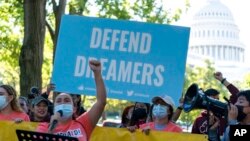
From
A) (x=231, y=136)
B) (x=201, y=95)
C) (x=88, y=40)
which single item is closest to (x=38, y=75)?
(x=88, y=40)

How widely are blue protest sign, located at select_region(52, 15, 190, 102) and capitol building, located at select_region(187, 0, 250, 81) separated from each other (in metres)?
112

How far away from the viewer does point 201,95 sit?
5.34 m

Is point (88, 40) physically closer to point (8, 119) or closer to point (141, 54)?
point (141, 54)

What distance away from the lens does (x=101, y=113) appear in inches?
232

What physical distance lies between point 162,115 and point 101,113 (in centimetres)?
100

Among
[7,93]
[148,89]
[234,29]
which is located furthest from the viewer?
[234,29]

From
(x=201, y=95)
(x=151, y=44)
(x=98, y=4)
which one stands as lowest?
(x=201, y=95)

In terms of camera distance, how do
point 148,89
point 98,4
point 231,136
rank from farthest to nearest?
point 98,4 < point 148,89 < point 231,136

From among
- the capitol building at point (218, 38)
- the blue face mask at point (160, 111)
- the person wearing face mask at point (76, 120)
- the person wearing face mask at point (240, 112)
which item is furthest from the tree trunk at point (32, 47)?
the capitol building at point (218, 38)

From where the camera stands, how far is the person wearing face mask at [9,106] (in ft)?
23.2

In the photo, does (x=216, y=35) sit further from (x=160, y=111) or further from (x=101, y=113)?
(x=101, y=113)

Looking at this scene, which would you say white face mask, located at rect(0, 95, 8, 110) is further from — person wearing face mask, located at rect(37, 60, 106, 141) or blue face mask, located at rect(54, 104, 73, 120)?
blue face mask, located at rect(54, 104, 73, 120)

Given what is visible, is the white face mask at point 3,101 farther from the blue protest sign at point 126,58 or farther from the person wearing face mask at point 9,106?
the blue protest sign at point 126,58

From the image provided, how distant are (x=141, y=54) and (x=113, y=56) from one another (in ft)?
1.30
